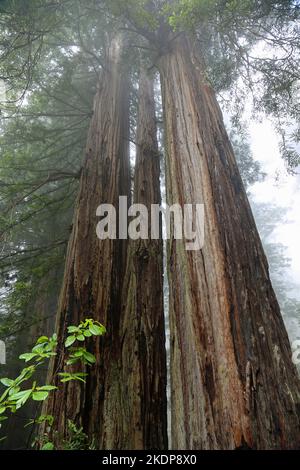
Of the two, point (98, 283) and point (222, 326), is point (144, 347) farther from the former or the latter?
point (222, 326)

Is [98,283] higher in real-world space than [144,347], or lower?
higher

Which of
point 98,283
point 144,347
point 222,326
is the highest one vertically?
point 98,283

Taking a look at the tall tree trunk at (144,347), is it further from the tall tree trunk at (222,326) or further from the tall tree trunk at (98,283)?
the tall tree trunk at (222,326)

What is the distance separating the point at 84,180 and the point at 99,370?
2282 millimetres

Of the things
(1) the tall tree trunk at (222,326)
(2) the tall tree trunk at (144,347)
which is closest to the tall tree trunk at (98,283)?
(2) the tall tree trunk at (144,347)

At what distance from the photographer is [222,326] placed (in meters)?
1.57

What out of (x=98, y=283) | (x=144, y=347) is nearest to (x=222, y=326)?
(x=144, y=347)

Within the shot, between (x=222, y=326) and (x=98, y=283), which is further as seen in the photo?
(x=98, y=283)

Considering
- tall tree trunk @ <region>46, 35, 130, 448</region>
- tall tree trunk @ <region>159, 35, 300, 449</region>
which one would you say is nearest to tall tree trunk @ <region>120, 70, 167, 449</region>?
tall tree trunk @ <region>46, 35, 130, 448</region>

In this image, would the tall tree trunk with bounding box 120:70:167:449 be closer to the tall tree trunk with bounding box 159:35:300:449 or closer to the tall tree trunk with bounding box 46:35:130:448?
the tall tree trunk with bounding box 46:35:130:448

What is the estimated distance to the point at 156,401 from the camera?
2.51m

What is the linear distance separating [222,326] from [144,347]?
1.36 metres
